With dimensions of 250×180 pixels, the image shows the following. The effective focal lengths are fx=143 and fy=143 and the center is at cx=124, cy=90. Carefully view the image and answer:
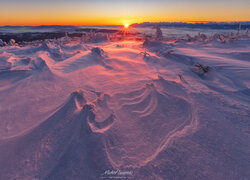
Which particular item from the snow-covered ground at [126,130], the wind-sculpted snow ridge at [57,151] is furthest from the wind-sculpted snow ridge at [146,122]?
the wind-sculpted snow ridge at [57,151]

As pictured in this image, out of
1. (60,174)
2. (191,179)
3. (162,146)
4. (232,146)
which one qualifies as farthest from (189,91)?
(60,174)

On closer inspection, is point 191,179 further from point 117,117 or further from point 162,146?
point 117,117

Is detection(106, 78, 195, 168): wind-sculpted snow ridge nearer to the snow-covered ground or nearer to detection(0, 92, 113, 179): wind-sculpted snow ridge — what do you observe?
the snow-covered ground

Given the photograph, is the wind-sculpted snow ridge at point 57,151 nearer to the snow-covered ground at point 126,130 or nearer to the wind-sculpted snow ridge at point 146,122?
the snow-covered ground at point 126,130

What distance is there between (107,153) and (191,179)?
1.98 feet

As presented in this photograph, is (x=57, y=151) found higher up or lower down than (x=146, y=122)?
lower down

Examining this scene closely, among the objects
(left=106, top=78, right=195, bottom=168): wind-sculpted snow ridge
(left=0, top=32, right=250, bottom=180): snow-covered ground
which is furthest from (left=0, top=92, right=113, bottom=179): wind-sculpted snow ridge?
(left=106, top=78, right=195, bottom=168): wind-sculpted snow ridge

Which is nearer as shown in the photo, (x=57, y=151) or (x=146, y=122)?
(x=57, y=151)

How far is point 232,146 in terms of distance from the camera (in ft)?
3.61

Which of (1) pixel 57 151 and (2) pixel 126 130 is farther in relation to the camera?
(2) pixel 126 130

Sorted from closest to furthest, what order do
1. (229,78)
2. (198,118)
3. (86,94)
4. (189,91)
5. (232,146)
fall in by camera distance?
(232,146) < (198,118) < (189,91) < (86,94) < (229,78)

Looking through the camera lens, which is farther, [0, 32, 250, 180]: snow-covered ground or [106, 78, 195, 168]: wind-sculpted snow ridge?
[106, 78, 195, 168]: wind-sculpted snow ridge

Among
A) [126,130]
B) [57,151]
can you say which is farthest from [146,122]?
[57,151]

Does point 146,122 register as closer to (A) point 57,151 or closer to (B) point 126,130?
(B) point 126,130
